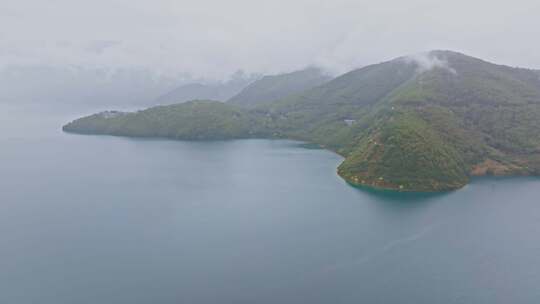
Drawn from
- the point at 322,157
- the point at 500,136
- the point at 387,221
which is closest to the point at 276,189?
the point at 387,221

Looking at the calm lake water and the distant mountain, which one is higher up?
the distant mountain

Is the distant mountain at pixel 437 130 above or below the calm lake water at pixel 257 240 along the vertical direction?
above

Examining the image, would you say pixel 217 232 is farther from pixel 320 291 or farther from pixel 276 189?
pixel 276 189

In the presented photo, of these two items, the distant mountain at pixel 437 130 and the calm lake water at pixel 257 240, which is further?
the distant mountain at pixel 437 130

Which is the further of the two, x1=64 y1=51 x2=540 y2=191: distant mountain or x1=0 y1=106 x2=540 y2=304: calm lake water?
x1=64 y1=51 x2=540 y2=191: distant mountain
